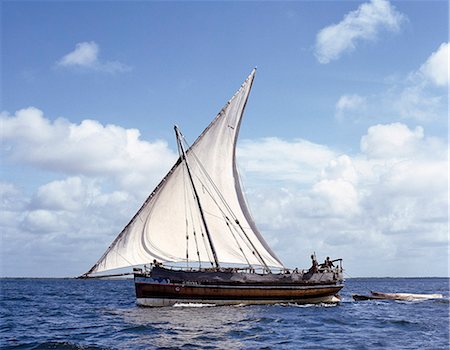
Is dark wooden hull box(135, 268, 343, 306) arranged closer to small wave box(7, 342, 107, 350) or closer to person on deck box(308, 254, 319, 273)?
person on deck box(308, 254, 319, 273)

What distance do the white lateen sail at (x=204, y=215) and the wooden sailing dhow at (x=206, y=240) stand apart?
0.08 metres

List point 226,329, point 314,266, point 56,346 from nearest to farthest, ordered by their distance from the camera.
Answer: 1. point 56,346
2. point 226,329
3. point 314,266

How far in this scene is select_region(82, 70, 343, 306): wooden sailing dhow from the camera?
132ft

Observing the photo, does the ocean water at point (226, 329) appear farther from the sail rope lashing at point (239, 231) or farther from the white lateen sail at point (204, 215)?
the sail rope lashing at point (239, 231)

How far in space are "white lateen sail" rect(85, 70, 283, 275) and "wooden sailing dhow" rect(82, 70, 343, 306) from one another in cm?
8

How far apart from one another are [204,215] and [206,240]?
2.05 meters

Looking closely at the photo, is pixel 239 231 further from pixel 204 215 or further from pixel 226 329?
pixel 226 329

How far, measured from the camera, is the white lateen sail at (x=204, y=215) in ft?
131

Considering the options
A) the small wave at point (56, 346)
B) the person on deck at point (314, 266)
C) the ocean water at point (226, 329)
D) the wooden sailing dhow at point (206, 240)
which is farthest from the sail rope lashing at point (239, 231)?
the small wave at point (56, 346)

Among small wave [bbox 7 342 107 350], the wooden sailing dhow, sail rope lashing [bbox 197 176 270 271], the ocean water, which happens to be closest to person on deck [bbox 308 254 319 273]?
the wooden sailing dhow

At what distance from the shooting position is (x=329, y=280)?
47156 millimetres

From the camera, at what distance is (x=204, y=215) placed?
42.3 meters

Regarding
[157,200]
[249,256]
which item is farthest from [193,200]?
[249,256]

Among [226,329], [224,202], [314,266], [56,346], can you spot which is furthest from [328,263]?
[56,346]
